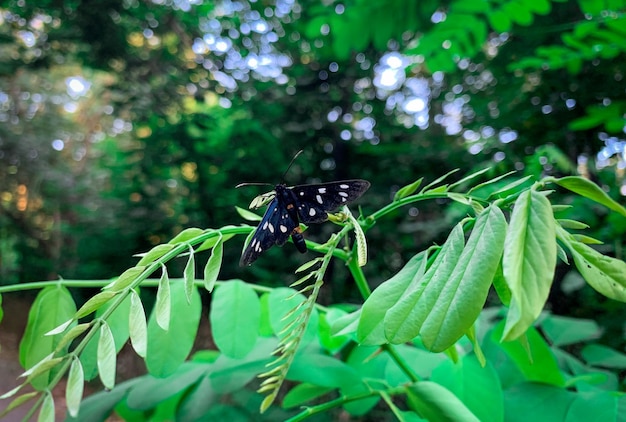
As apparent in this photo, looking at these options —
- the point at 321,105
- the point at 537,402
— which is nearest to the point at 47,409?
the point at 537,402

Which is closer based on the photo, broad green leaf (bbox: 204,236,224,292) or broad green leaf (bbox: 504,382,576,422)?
broad green leaf (bbox: 204,236,224,292)

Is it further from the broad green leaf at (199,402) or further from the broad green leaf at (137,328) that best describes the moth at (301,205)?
the broad green leaf at (199,402)

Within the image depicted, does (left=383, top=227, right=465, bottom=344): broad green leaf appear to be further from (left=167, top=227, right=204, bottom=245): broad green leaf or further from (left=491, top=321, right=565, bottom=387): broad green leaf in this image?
(left=491, top=321, right=565, bottom=387): broad green leaf

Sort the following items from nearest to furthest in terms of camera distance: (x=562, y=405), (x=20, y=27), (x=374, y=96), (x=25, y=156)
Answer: (x=562, y=405) → (x=374, y=96) → (x=20, y=27) → (x=25, y=156)

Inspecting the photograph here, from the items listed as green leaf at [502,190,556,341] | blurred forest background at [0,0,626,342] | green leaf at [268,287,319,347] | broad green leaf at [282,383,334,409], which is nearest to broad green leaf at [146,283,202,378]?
green leaf at [268,287,319,347]

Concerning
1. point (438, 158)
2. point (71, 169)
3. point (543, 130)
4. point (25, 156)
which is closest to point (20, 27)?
point (25, 156)

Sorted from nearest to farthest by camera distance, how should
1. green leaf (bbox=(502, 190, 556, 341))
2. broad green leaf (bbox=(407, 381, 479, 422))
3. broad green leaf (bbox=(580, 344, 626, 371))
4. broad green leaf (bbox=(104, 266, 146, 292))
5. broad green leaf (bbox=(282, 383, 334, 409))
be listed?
green leaf (bbox=(502, 190, 556, 341)), broad green leaf (bbox=(104, 266, 146, 292)), broad green leaf (bbox=(407, 381, 479, 422)), broad green leaf (bbox=(282, 383, 334, 409)), broad green leaf (bbox=(580, 344, 626, 371))

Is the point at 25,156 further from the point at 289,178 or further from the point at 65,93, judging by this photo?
the point at 289,178
